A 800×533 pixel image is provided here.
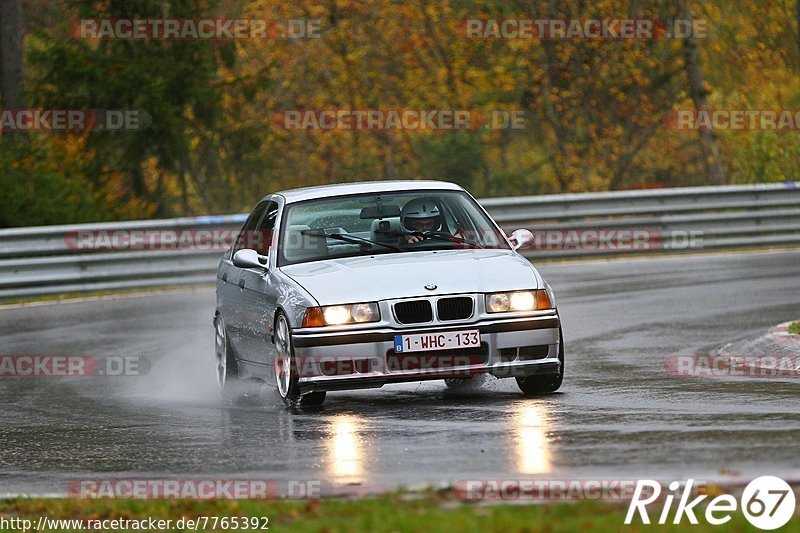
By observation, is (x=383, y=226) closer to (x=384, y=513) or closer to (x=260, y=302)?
(x=260, y=302)

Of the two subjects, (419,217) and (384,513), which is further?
(419,217)

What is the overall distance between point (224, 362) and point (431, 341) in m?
3.12

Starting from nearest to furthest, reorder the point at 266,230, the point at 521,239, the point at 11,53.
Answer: the point at 521,239 → the point at 266,230 → the point at 11,53

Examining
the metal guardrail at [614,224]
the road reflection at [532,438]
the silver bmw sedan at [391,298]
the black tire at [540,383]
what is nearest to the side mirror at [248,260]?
the silver bmw sedan at [391,298]

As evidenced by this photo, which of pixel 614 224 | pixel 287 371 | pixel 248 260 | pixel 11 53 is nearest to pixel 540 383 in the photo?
pixel 287 371

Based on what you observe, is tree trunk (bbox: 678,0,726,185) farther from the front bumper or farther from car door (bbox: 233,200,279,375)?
the front bumper

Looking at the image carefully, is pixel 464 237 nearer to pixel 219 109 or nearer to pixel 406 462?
pixel 406 462

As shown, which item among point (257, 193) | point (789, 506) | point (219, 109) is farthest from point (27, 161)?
point (789, 506)

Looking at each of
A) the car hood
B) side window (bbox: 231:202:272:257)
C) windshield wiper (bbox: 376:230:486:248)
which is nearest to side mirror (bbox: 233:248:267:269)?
the car hood

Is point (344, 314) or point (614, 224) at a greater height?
point (344, 314)

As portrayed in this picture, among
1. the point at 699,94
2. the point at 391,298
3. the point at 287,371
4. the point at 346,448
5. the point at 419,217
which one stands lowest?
the point at 699,94

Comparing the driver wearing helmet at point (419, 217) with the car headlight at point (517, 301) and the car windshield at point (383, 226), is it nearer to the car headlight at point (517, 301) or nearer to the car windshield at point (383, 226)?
the car windshield at point (383, 226)

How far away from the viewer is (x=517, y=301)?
11219 millimetres

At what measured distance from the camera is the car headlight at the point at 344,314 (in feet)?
36.1
